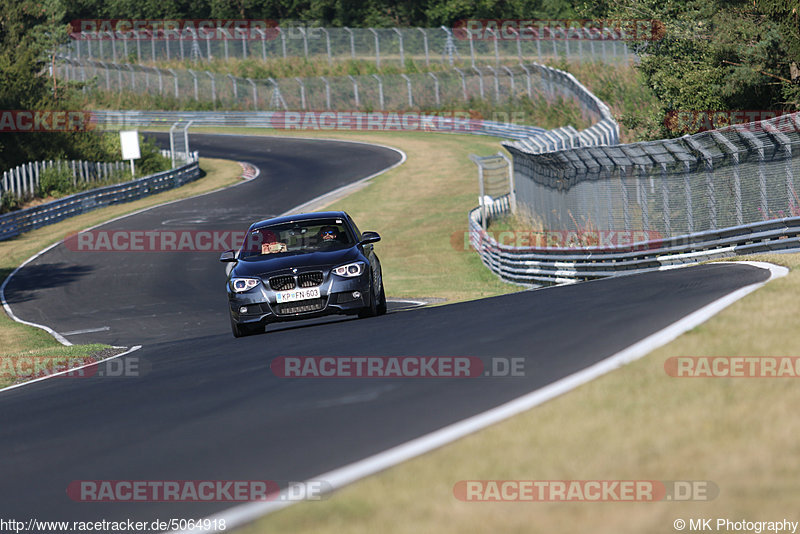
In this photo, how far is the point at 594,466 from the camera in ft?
15.3

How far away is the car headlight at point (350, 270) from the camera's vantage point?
1319 centimetres

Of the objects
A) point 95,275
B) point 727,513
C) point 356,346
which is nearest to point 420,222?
point 95,275

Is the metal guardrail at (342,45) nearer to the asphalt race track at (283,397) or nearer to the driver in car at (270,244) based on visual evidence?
the driver in car at (270,244)

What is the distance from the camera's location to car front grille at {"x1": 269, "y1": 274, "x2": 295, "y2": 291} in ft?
42.8

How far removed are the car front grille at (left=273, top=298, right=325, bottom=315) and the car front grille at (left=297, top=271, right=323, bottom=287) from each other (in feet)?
0.67

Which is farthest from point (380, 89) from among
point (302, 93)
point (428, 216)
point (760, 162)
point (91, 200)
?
point (760, 162)

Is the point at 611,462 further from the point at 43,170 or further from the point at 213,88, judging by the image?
the point at 213,88

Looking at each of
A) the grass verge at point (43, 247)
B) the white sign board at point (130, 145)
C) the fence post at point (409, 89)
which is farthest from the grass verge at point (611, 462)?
the fence post at point (409, 89)

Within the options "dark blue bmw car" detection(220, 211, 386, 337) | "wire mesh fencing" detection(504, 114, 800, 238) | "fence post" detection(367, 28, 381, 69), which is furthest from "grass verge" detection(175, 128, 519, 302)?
"fence post" detection(367, 28, 381, 69)

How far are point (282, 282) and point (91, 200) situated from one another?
30.7 meters

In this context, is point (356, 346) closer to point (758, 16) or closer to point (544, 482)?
point (544, 482)

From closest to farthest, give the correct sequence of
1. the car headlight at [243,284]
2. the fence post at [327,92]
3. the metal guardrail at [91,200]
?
the car headlight at [243,284]
the metal guardrail at [91,200]
the fence post at [327,92]

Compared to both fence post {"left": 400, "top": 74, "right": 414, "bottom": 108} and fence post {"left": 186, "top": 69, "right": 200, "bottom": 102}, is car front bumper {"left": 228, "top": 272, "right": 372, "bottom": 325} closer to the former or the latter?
fence post {"left": 400, "top": 74, "right": 414, "bottom": 108}

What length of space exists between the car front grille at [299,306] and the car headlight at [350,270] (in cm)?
42
